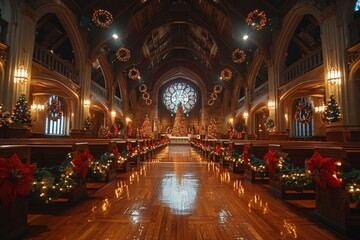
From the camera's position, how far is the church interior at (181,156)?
107 inches

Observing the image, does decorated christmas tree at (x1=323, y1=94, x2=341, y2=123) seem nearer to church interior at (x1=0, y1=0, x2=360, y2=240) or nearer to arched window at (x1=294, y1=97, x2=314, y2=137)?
church interior at (x1=0, y1=0, x2=360, y2=240)

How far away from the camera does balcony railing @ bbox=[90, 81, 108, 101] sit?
17.0 meters

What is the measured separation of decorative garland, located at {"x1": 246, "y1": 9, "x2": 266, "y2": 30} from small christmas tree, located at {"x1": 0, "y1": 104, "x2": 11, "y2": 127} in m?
10.2

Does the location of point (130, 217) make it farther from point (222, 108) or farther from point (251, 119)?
point (222, 108)

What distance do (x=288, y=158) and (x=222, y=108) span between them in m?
27.0

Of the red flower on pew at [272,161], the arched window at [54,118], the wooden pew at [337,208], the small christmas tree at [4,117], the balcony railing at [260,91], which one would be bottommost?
the wooden pew at [337,208]

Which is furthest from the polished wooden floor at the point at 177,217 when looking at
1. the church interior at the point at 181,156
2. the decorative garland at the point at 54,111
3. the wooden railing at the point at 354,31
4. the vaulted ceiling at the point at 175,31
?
the decorative garland at the point at 54,111

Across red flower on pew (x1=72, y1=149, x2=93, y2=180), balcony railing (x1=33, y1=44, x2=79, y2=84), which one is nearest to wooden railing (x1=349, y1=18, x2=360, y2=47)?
red flower on pew (x1=72, y1=149, x2=93, y2=180)

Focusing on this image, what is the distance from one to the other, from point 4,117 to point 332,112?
1137 cm

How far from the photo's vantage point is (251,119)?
19.9 m

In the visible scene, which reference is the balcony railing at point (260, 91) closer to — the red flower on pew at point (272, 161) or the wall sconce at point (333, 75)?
the wall sconce at point (333, 75)

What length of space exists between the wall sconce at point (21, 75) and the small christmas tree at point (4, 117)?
1.27 m

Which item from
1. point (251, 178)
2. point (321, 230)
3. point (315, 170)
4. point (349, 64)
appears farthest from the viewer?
point (349, 64)

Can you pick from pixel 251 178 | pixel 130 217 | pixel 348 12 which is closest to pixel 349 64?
pixel 348 12
